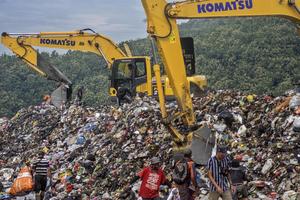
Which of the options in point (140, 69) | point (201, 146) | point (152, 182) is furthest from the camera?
point (140, 69)

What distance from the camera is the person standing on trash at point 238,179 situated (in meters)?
8.21

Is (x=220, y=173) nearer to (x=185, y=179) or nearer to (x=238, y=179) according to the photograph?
(x=185, y=179)

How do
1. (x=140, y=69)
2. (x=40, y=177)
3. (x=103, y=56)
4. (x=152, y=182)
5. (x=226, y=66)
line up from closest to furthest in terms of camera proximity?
(x=152, y=182) → (x=40, y=177) → (x=140, y=69) → (x=103, y=56) → (x=226, y=66)

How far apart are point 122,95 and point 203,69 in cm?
2135

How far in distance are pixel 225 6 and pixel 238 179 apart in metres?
3.02

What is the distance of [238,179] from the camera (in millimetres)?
8477

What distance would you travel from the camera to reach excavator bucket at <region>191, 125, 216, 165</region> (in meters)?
9.55

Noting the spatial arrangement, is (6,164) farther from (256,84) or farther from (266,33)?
(266,33)

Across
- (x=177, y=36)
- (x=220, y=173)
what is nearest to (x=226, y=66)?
(x=177, y=36)

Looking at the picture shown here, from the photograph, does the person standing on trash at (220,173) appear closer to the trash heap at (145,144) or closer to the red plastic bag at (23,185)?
the trash heap at (145,144)

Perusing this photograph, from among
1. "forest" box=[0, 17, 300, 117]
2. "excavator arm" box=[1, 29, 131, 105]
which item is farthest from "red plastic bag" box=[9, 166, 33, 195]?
"forest" box=[0, 17, 300, 117]

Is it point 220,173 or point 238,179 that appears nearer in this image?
point 220,173

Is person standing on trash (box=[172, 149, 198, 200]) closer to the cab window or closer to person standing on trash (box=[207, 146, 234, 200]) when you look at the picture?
person standing on trash (box=[207, 146, 234, 200])

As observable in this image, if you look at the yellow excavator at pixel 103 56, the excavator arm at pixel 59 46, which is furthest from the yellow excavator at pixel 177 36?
the excavator arm at pixel 59 46
